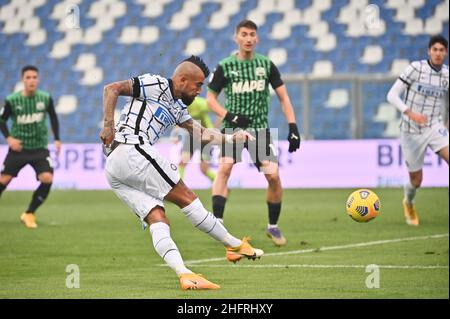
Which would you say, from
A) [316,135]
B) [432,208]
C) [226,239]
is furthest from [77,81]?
[226,239]

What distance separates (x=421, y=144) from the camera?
1355 centimetres

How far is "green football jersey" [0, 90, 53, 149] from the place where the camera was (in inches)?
573

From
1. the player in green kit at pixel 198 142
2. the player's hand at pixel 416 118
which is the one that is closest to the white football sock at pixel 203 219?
the player's hand at pixel 416 118

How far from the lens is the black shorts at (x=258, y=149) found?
37.3ft

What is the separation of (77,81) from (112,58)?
105 centimetres

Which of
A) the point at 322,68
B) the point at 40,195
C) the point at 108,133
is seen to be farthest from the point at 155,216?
the point at 322,68

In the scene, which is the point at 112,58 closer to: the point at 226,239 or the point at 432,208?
the point at 432,208

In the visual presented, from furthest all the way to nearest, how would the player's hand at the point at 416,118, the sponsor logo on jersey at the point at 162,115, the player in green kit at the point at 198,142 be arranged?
the player in green kit at the point at 198,142 → the player's hand at the point at 416,118 → the sponsor logo on jersey at the point at 162,115

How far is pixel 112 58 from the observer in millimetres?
25172

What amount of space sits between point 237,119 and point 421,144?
366 centimetres

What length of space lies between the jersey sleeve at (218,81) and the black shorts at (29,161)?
3.71 metres

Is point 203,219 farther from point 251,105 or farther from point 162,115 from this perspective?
point 251,105

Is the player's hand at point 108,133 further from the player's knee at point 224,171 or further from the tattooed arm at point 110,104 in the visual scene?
the player's knee at point 224,171

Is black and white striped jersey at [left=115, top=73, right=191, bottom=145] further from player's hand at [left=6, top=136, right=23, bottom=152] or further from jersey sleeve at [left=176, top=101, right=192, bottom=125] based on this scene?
player's hand at [left=6, top=136, right=23, bottom=152]
